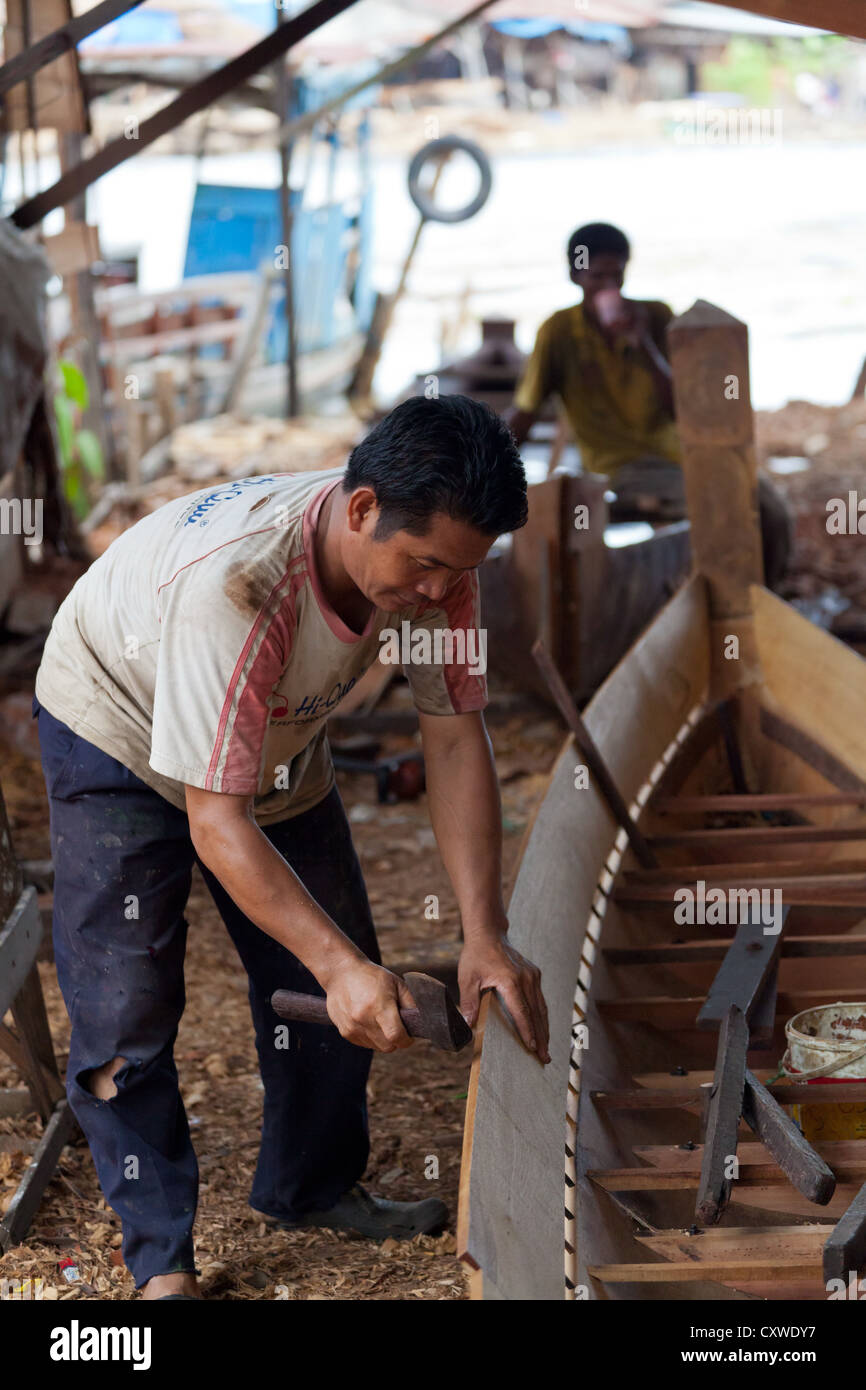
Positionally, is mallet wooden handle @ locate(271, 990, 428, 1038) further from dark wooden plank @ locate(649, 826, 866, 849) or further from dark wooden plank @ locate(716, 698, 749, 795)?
dark wooden plank @ locate(716, 698, 749, 795)

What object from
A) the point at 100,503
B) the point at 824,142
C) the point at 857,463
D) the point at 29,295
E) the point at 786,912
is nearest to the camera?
the point at 786,912

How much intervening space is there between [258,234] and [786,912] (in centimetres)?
1195

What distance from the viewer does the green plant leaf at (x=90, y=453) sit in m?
10.0

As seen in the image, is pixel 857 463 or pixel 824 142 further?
pixel 824 142

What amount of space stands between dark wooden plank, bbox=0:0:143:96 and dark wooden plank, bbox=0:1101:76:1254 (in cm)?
387

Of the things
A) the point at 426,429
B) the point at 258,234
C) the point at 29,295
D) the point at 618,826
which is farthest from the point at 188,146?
the point at 426,429

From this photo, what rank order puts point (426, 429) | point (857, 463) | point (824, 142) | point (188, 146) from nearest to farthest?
point (426, 429) → point (857, 463) → point (188, 146) → point (824, 142)

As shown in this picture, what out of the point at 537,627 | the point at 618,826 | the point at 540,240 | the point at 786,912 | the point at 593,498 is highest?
the point at 540,240

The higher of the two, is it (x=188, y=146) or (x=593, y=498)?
(x=188, y=146)

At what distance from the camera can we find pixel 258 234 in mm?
14070

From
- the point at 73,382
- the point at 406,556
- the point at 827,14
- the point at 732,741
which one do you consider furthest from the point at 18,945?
the point at 73,382

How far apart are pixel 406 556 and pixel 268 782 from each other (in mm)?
672

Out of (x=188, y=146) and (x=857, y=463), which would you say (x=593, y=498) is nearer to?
(x=857, y=463)

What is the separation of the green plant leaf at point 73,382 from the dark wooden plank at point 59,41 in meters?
4.35
